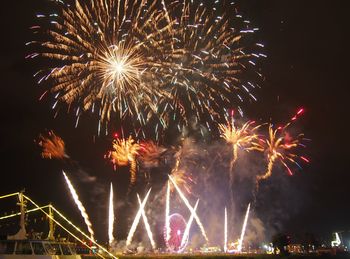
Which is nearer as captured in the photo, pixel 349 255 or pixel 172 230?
pixel 349 255

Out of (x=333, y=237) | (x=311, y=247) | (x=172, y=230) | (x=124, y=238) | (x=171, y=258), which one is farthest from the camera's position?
(x=333, y=237)

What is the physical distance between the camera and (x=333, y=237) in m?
150

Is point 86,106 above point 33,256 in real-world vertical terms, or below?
above

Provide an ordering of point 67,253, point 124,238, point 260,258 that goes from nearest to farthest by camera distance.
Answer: point 67,253 < point 260,258 < point 124,238

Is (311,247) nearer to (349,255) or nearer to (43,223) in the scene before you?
(349,255)

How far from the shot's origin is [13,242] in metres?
29.0

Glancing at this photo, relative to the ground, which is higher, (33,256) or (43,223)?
(43,223)

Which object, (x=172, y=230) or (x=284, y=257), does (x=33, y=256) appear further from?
(x=172, y=230)

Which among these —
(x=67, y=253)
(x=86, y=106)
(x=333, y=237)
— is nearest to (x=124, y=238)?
(x=86, y=106)

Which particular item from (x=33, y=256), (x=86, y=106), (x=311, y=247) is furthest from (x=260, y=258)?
(x=311, y=247)

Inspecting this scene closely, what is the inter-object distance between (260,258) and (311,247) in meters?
60.9

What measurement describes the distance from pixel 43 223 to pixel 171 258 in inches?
1427

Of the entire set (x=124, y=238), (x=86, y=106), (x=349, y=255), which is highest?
(x=86, y=106)

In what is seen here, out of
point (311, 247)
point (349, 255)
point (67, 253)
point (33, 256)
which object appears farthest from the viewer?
point (311, 247)
